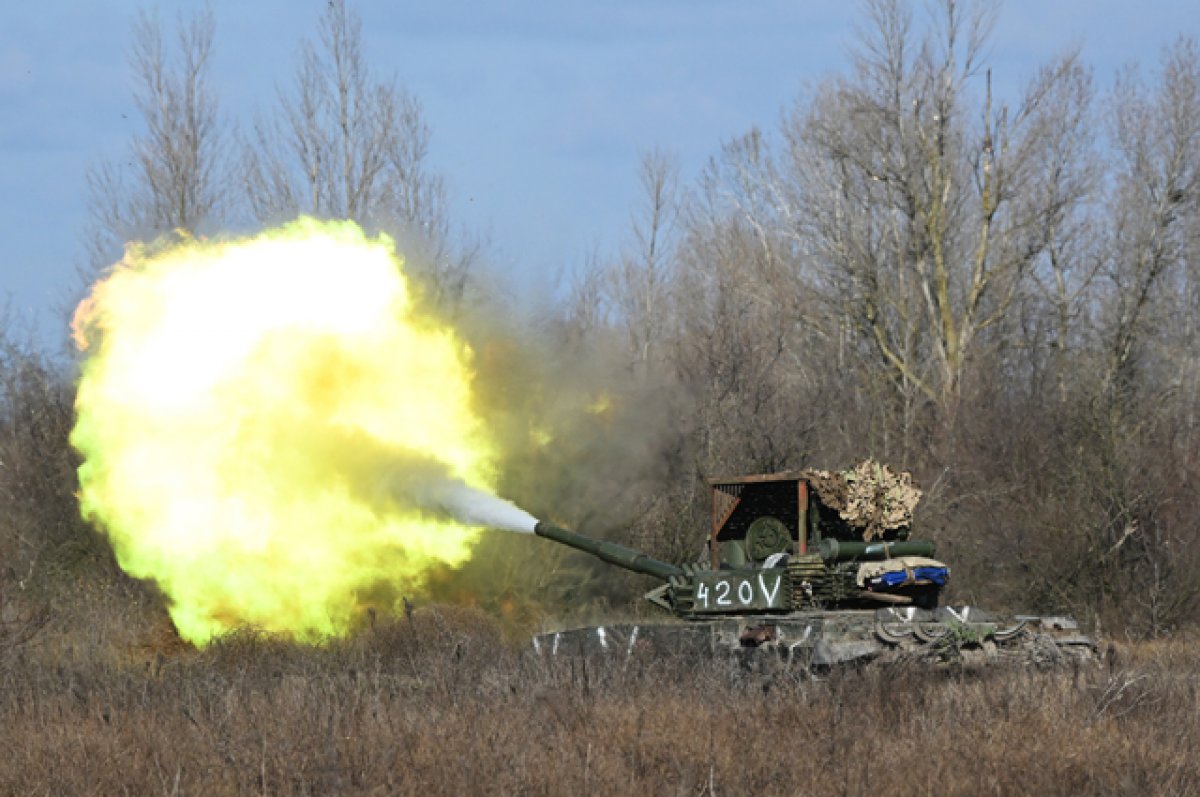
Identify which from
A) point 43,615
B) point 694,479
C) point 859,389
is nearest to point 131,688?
point 43,615

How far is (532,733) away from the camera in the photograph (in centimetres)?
1022

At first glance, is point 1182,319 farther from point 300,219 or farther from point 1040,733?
point 1040,733

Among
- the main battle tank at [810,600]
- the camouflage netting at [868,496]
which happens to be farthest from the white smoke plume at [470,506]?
the camouflage netting at [868,496]

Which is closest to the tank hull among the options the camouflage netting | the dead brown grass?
the dead brown grass

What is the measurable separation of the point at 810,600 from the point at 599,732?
5119 millimetres

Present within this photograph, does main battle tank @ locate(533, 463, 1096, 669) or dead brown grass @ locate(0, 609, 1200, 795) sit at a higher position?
main battle tank @ locate(533, 463, 1096, 669)

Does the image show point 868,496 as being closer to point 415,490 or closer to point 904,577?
point 904,577

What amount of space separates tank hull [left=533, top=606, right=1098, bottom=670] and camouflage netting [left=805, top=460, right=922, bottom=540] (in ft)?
3.83

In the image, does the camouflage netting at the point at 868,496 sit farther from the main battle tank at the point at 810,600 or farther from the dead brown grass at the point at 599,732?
the dead brown grass at the point at 599,732

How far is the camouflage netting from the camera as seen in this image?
15.7m

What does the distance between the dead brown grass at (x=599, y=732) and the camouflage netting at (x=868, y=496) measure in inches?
88.4

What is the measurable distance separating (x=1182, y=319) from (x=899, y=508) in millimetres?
29582

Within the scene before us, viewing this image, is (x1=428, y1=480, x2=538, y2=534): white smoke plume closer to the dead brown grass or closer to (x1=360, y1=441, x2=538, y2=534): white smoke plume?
(x1=360, y1=441, x2=538, y2=534): white smoke plume

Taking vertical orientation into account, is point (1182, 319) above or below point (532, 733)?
above
